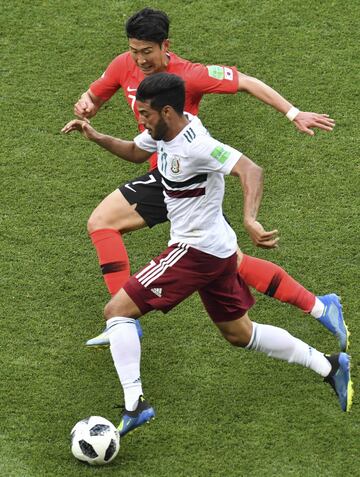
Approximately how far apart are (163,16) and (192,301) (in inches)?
74.3

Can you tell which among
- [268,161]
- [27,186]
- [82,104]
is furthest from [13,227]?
[268,161]

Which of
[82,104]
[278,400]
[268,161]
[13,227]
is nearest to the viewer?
[278,400]

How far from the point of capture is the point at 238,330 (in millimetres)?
6941

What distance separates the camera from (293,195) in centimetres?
896

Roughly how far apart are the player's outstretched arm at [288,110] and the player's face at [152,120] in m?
1.16

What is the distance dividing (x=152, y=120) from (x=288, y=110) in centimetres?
129

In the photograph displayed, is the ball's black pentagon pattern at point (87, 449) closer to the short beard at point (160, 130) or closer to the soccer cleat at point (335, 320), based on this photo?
the short beard at point (160, 130)

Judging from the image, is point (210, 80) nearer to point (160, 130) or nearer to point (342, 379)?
point (160, 130)

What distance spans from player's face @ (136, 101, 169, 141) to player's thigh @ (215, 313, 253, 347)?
1.16 meters

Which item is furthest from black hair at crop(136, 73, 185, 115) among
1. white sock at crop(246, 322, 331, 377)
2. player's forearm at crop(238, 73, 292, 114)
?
white sock at crop(246, 322, 331, 377)

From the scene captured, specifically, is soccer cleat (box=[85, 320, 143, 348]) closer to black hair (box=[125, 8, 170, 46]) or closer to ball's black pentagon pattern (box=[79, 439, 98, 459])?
ball's black pentagon pattern (box=[79, 439, 98, 459])

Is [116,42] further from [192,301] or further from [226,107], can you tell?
[192,301]

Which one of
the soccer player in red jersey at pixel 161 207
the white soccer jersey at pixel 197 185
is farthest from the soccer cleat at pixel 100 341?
the white soccer jersey at pixel 197 185

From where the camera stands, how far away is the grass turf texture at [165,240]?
22.3 ft
